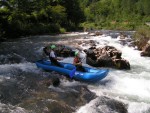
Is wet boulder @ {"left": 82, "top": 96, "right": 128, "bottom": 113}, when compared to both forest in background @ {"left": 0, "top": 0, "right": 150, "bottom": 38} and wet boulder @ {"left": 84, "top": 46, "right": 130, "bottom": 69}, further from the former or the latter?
forest in background @ {"left": 0, "top": 0, "right": 150, "bottom": 38}

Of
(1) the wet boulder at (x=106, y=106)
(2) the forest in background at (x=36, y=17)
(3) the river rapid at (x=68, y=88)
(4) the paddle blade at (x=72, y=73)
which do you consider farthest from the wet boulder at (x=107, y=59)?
(2) the forest in background at (x=36, y=17)

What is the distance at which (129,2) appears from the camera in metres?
124

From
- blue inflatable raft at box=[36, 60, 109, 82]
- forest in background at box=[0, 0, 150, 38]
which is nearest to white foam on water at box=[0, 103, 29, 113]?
blue inflatable raft at box=[36, 60, 109, 82]

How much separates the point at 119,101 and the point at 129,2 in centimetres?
11772

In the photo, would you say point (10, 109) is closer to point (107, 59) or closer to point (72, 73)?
point (72, 73)

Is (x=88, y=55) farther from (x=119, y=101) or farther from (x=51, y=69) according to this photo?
(x=119, y=101)

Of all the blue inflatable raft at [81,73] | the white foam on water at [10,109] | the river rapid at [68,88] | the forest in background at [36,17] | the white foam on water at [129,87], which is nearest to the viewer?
the white foam on water at [10,109]

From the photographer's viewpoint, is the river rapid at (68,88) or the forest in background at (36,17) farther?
the forest in background at (36,17)

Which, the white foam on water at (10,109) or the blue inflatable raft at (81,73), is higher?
the blue inflatable raft at (81,73)

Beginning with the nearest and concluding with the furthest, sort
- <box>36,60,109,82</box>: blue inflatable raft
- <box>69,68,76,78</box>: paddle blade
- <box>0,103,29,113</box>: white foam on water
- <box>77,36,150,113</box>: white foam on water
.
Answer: <box>0,103,29,113</box>: white foam on water → <box>77,36,150,113</box>: white foam on water → <box>36,60,109,82</box>: blue inflatable raft → <box>69,68,76,78</box>: paddle blade

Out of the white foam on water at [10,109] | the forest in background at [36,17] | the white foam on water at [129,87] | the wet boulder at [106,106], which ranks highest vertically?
the forest in background at [36,17]

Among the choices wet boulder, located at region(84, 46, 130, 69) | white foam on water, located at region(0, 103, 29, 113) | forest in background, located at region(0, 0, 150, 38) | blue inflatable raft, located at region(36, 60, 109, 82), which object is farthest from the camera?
forest in background, located at region(0, 0, 150, 38)

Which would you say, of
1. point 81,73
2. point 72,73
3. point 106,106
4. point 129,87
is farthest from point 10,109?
point 129,87

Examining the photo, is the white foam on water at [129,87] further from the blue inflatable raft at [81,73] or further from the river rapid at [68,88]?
the blue inflatable raft at [81,73]
